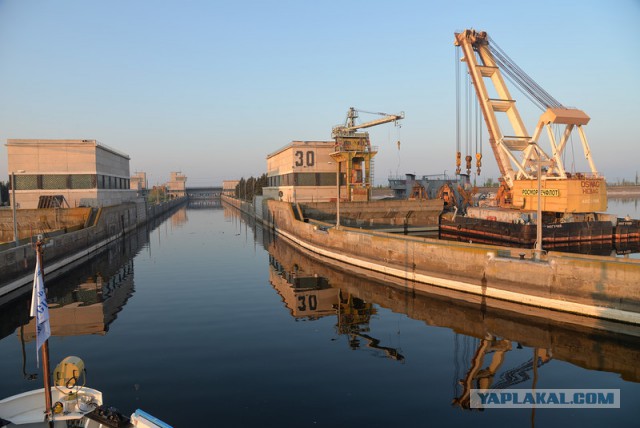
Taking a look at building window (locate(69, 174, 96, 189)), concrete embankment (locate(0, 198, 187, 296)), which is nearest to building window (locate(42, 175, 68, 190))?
building window (locate(69, 174, 96, 189))

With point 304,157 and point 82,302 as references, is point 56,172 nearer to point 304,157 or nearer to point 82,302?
point 304,157

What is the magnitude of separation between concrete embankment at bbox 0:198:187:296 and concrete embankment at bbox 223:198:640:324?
28547 mm

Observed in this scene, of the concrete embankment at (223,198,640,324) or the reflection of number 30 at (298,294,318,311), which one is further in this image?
the reflection of number 30 at (298,294,318,311)

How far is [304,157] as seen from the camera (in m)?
69.1

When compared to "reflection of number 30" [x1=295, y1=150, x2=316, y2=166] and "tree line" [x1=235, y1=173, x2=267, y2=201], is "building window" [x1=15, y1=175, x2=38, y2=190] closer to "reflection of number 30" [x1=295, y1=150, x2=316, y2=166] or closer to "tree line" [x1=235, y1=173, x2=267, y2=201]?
"reflection of number 30" [x1=295, y1=150, x2=316, y2=166]

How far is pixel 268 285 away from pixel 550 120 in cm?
4506

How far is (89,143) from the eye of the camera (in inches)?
2322

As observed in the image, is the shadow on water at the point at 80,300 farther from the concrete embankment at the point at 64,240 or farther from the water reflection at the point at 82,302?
the concrete embankment at the point at 64,240

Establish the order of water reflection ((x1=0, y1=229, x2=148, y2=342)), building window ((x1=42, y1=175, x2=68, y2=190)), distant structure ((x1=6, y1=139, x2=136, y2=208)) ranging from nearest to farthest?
1. water reflection ((x1=0, y1=229, x2=148, y2=342))
2. distant structure ((x1=6, y1=139, x2=136, y2=208))
3. building window ((x1=42, y1=175, x2=68, y2=190))

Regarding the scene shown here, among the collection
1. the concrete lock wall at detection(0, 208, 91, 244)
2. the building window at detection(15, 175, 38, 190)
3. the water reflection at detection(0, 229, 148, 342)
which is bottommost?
the water reflection at detection(0, 229, 148, 342)

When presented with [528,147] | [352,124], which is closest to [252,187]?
[352,124]

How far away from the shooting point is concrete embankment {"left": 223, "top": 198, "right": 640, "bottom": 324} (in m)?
21.2

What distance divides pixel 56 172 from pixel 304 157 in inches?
1526

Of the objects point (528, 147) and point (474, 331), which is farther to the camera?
point (528, 147)
